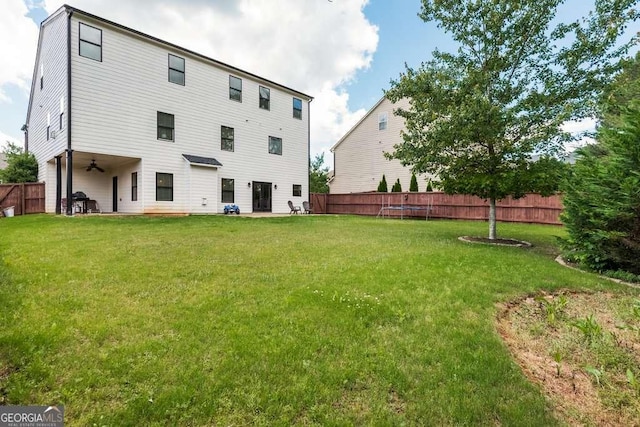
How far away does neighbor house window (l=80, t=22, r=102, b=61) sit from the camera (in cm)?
1233

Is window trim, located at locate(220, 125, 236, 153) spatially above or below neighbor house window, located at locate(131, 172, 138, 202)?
above

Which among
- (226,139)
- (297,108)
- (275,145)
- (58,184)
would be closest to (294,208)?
(275,145)

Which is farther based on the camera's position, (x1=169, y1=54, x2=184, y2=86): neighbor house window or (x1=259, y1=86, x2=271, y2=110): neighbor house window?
(x1=259, y1=86, x2=271, y2=110): neighbor house window

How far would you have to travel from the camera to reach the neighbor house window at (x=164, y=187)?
14.3m

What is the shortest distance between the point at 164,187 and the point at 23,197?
6360mm

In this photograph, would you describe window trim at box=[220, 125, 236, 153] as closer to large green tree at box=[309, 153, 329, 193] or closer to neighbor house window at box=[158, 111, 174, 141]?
neighbor house window at box=[158, 111, 174, 141]

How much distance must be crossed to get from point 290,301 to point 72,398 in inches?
74.9

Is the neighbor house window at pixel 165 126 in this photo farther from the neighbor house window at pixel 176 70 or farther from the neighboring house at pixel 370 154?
the neighboring house at pixel 370 154

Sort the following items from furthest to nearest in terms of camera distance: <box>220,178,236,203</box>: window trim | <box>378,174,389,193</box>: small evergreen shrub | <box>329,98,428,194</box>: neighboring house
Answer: <box>329,98,428,194</box>: neighboring house < <box>378,174,389,193</box>: small evergreen shrub < <box>220,178,236,203</box>: window trim

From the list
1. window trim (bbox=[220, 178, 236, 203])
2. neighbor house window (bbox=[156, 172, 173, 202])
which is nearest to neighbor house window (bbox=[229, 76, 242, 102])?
window trim (bbox=[220, 178, 236, 203])

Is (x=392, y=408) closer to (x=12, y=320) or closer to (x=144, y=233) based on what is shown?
(x=12, y=320)

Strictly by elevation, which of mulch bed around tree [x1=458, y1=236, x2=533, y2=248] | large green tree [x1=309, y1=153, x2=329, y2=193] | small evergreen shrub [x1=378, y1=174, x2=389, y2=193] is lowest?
mulch bed around tree [x1=458, y1=236, x2=533, y2=248]

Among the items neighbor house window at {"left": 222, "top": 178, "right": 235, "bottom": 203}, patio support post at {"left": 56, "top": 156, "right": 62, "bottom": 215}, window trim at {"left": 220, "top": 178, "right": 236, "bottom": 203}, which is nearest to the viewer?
patio support post at {"left": 56, "top": 156, "right": 62, "bottom": 215}

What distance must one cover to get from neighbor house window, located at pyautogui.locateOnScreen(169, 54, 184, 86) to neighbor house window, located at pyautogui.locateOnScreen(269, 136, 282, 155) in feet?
18.0
